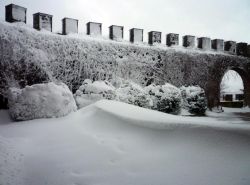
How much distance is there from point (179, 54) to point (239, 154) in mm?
14041

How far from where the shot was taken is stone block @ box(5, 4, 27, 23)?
1198cm

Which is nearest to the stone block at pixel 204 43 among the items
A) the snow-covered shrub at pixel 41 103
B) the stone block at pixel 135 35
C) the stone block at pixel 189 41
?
the stone block at pixel 189 41

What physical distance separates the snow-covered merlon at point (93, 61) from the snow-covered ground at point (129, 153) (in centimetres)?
651

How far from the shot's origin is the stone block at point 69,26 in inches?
533

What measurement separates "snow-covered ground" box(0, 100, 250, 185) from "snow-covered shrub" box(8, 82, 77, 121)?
128cm

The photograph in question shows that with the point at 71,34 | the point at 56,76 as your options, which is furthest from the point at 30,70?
the point at 71,34

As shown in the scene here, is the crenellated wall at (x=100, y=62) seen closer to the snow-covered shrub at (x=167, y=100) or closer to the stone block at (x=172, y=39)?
the stone block at (x=172, y=39)

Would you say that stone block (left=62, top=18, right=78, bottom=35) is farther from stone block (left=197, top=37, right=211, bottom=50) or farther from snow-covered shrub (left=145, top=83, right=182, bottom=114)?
stone block (left=197, top=37, right=211, bottom=50)

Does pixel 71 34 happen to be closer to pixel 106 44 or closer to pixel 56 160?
pixel 106 44

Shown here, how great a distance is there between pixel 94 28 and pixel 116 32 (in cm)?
135

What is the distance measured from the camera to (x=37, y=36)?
40.1 ft

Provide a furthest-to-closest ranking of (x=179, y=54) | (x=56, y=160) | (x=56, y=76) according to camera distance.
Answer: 1. (x=179, y=54)
2. (x=56, y=76)
3. (x=56, y=160)

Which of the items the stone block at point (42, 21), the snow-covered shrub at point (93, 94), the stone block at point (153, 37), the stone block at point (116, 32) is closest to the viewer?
the snow-covered shrub at point (93, 94)

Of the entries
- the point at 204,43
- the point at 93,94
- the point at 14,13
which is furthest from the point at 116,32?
the point at 204,43
